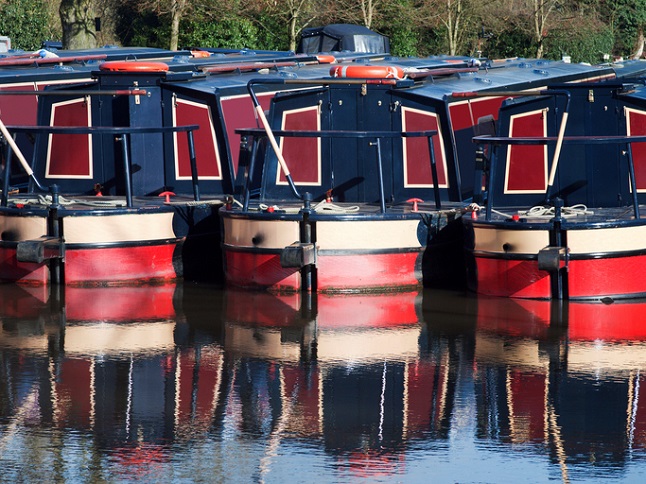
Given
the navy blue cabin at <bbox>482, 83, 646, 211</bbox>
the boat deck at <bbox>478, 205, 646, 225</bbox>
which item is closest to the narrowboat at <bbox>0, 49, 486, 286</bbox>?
the navy blue cabin at <bbox>482, 83, 646, 211</bbox>

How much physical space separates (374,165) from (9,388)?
5.78m

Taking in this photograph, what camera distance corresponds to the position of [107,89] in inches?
595

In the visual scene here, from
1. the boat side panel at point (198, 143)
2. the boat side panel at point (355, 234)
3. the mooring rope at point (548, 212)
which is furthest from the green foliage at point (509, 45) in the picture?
the boat side panel at point (355, 234)

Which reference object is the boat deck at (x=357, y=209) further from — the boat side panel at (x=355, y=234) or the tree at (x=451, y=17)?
the tree at (x=451, y=17)

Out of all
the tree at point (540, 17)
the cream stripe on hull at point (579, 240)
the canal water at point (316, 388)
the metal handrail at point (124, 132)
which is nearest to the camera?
the canal water at point (316, 388)

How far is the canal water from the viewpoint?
8047 mm

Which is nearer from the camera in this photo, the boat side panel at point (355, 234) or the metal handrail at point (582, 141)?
the metal handrail at point (582, 141)

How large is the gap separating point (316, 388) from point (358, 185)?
4981mm

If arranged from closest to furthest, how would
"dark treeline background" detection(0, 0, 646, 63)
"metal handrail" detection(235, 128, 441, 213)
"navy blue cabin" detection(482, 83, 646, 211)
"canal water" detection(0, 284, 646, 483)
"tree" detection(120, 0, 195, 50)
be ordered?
"canal water" detection(0, 284, 646, 483) → "metal handrail" detection(235, 128, 441, 213) → "navy blue cabin" detection(482, 83, 646, 211) → "tree" detection(120, 0, 195, 50) → "dark treeline background" detection(0, 0, 646, 63)

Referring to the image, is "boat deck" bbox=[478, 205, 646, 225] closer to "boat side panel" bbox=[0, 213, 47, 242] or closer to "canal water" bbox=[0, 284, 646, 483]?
"canal water" bbox=[0, 284, 646, 483]

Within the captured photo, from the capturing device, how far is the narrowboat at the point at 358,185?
520 inches

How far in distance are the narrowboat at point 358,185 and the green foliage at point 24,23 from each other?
18557 mm

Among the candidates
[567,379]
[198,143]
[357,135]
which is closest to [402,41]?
[198,143]

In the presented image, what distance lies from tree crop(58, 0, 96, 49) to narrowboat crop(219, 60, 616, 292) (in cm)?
1216
